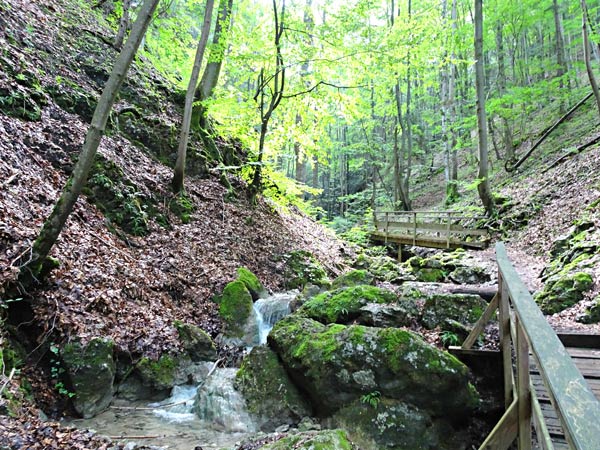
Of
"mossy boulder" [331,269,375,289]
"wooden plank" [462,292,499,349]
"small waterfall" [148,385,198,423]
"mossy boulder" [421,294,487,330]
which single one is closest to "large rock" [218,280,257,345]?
"small waterfall" [148,385,198,423]

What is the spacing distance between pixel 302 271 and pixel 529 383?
7719 mm

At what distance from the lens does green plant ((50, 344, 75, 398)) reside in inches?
183

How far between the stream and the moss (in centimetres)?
20

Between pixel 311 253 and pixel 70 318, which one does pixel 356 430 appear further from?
pixel 311 253

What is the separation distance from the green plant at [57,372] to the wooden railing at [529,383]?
4718 millimetres

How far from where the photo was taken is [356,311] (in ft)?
20.8

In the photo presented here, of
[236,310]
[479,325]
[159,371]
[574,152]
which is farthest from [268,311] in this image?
[574,152]

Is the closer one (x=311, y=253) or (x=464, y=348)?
(x=464, y=348)

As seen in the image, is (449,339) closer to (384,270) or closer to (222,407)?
(222,407)

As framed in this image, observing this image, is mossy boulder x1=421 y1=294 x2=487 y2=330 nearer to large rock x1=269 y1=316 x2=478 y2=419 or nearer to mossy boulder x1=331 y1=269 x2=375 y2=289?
large rock x1=269 y1=316 x2=478 y2=419

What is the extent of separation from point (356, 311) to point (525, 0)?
63.4 feet

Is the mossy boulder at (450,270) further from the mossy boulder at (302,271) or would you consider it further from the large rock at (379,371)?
the large rock at (379,371)

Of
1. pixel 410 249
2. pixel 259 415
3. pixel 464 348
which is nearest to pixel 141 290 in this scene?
pixel 259 415

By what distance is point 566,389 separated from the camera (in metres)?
1.49
